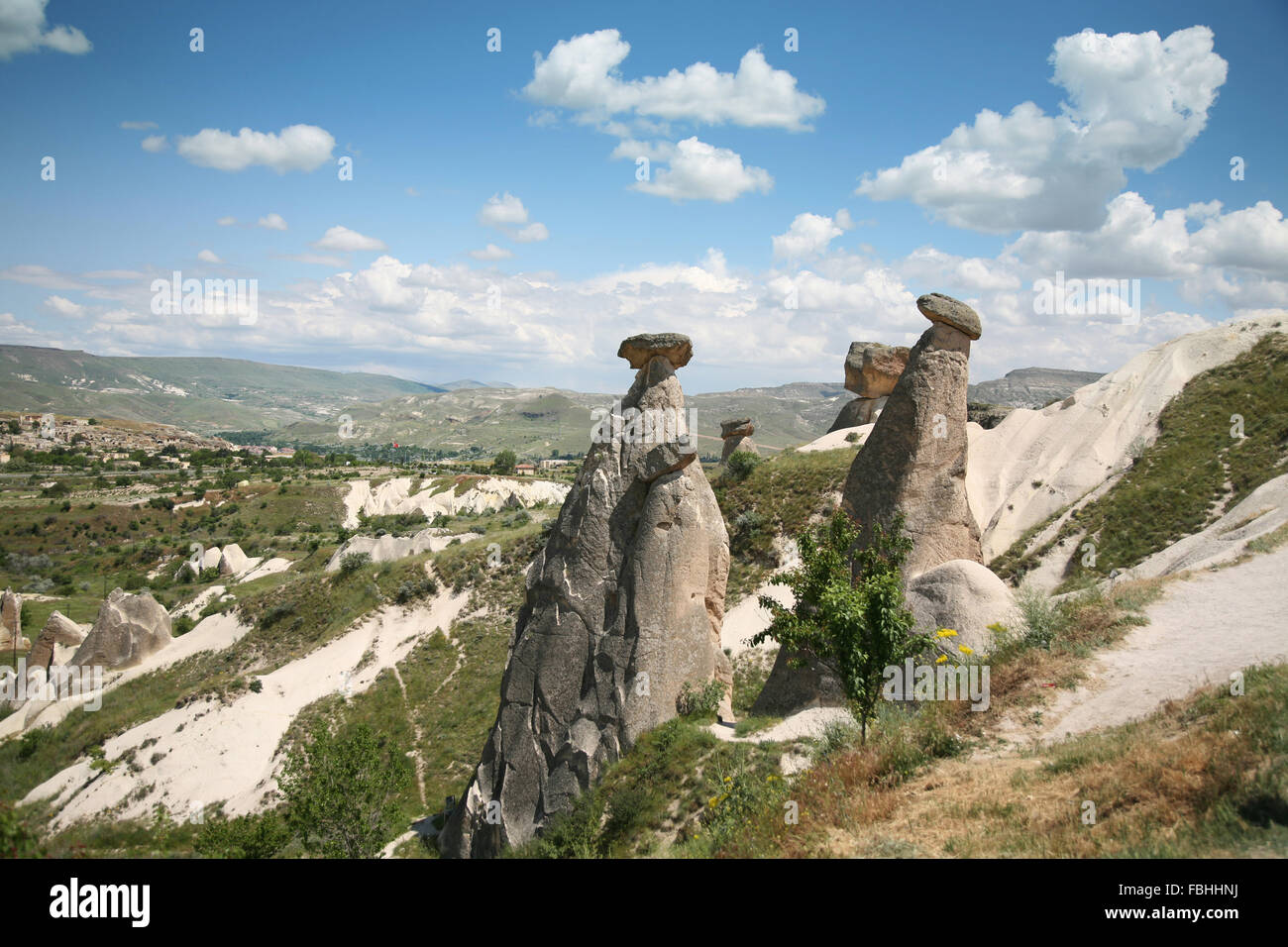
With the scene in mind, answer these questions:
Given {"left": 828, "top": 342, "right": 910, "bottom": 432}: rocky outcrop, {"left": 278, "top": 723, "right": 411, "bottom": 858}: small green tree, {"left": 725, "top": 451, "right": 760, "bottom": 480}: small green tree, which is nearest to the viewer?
{"left": 278, "top": 723, "right": 411, "bottom": 858}: small green tree

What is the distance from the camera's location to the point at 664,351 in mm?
15461

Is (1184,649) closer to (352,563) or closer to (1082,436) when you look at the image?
(1082,436)

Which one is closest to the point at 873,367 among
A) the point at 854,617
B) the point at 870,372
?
the point at 870,372

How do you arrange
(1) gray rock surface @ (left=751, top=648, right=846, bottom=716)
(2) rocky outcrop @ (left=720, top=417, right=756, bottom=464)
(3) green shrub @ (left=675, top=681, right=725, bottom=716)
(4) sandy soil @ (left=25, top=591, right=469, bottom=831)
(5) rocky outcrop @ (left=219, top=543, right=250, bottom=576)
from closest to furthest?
(3) green shrub @ (left=675, top=681, right=725, bottom=716)
(1) gray rock surface @ (left=751, top=648, right=846, bottom=716)
(4) sandy soil @ (left=25, top=591, right=469, bottom=831)
(2) rocky outcrop @ (left=720, top=417, right=756, bottom=464)
(5) rocky outcrop @ (left=219, top=543, right=250, bottom=576)

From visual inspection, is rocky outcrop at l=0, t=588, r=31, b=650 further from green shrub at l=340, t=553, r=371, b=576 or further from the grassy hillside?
the grassy hillside

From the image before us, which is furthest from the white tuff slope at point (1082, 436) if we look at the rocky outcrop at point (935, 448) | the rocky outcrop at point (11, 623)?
the rocky outcrop at point (11, 623)

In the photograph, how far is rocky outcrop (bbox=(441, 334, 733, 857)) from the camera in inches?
547

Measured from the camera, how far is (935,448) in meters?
15.4

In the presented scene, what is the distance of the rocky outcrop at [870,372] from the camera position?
36.7 metres

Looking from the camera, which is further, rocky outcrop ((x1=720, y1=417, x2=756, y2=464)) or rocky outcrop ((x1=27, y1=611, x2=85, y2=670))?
rocky outcrop ((x1=27, y1=611, x2=85, y2=670))

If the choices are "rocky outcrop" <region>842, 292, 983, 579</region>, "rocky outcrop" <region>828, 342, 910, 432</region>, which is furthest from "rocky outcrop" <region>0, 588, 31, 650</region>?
"rocky outcrop" <region>842, 292, 983, 579</region>

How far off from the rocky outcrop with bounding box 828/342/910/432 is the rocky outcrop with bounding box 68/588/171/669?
131 ft
